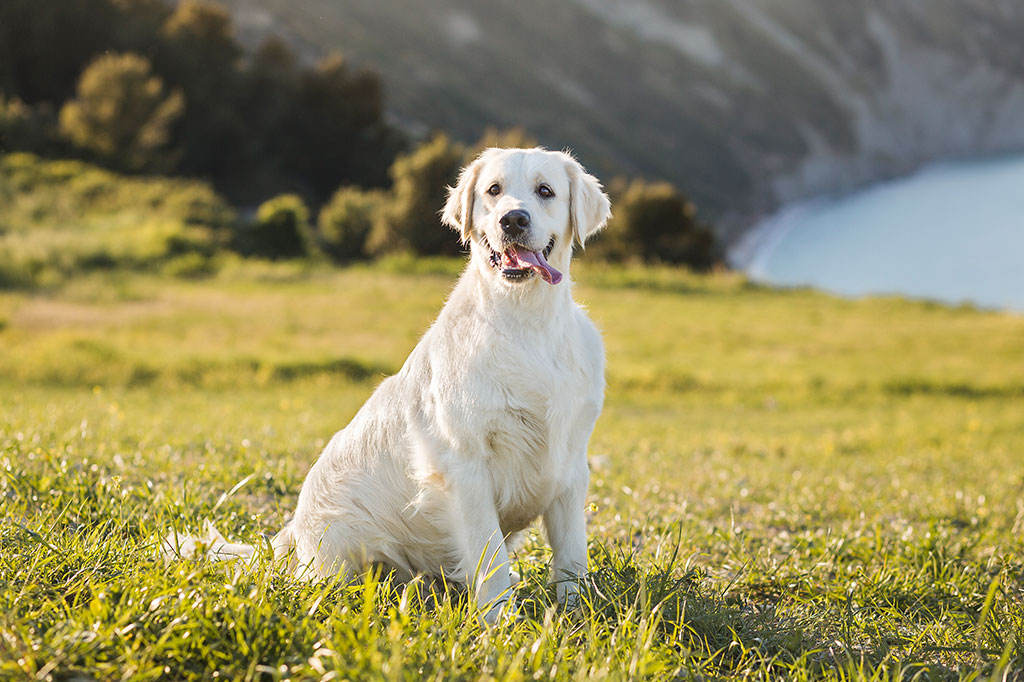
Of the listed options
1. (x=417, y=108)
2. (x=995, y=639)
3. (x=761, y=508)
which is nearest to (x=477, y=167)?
(x=995, y=639)

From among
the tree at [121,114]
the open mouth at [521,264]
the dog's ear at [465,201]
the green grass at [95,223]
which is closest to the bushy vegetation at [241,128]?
the tree at [121,114]

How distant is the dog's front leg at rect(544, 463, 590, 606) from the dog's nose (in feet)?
3.78

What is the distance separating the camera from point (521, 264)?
371 cm

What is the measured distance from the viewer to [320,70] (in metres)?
48.6

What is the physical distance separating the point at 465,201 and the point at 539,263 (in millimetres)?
620

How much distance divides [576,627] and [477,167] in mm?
2234

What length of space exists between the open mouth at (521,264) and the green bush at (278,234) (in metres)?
29.0

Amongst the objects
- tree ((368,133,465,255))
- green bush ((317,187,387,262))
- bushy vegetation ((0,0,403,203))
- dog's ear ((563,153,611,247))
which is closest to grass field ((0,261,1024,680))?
dog's ear ((563,153,611,247))

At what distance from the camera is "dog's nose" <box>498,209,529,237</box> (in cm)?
375

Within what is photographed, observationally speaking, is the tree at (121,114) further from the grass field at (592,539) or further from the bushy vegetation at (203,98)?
the grass field at (592,539)

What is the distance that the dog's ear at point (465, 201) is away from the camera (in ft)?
13.6

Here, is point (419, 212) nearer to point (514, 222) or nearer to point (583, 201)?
point (583, 201)

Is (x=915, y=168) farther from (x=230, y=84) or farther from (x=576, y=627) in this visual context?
(x=576, y=627)

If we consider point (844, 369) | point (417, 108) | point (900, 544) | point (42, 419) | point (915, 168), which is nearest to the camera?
point (900, 544)
